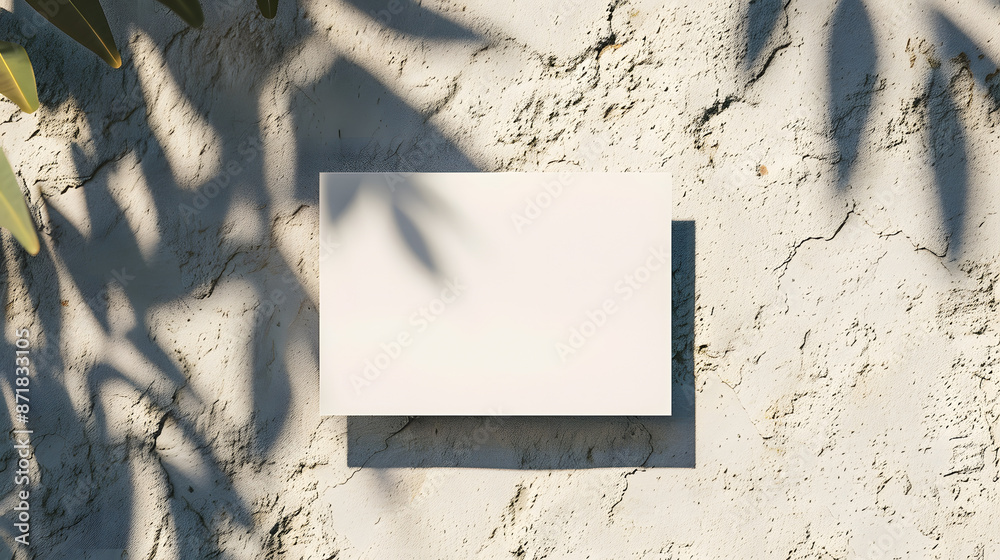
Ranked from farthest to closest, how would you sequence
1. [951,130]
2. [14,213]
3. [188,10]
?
[951,130] → [188,10] → [14,213]

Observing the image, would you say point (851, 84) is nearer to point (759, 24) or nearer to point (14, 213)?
point (759, 24)

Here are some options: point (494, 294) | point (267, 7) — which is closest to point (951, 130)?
point (494, 294)

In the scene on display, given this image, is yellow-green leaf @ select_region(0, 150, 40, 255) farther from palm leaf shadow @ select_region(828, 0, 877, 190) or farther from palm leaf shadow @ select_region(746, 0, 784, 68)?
palm leaf shadow @ select_region(828, 0, 877, 190)

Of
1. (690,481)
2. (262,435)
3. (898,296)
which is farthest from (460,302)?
(898,296)

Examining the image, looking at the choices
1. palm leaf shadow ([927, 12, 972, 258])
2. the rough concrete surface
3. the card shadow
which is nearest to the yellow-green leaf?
the rough concrete surface

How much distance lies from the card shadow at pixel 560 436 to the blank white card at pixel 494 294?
0.44 ft

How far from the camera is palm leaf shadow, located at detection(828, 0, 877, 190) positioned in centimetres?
151

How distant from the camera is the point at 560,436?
1.53 metres

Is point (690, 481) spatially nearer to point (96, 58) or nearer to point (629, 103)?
point (629, 103)

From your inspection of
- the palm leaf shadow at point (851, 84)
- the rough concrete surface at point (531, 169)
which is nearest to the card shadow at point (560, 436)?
the rough concrete surface at point (531, 169)

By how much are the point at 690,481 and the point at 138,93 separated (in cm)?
177

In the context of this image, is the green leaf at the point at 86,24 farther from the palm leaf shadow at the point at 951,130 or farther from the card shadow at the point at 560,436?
the palm leaf shadow at the point at 951,130

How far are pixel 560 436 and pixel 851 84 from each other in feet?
3.84

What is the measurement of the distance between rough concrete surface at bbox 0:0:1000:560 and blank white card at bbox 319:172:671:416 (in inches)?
6.0
